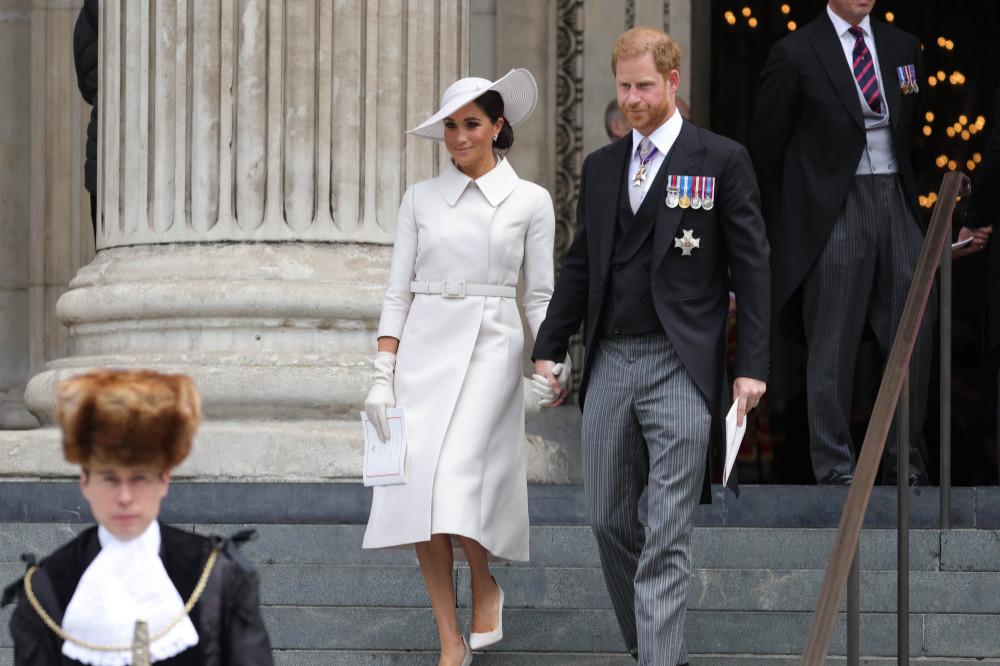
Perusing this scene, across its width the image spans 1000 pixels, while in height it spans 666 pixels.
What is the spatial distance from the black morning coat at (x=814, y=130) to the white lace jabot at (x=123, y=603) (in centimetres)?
433

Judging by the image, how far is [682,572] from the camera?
4719 mm

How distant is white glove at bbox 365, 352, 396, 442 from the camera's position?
17.6ft

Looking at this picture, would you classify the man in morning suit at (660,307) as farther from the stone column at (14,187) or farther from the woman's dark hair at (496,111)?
the stone column at (14,187)

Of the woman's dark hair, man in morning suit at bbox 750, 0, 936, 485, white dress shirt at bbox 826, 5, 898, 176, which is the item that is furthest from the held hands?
white dress shirt at bbox 826, 5, 898, 176

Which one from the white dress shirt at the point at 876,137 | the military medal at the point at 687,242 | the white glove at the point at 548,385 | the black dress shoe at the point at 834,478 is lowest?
the black dress shoe at the point at 834,478

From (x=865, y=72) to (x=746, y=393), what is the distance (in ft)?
7.97

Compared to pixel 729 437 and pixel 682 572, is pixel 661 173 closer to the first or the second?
pixel 729 437

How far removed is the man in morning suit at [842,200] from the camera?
657cm

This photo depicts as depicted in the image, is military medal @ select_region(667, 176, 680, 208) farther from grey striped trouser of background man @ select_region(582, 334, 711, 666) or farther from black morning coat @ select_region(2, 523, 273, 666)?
black morning coat @ select_region(2, 523, 273, 666)

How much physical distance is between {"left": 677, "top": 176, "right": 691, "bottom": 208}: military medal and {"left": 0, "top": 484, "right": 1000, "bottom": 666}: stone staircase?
55.6 inches

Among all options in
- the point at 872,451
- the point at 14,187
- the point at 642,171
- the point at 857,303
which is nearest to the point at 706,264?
the point at 642,171

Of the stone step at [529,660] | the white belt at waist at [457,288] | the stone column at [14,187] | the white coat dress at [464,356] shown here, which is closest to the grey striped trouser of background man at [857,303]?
the stone step at [529,660]

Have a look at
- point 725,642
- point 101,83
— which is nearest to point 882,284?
point 725,642

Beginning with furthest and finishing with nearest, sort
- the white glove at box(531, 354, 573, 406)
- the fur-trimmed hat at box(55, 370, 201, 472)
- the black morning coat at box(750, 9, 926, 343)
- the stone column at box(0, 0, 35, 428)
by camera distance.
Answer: the stone column at box(0, 0, 35, 428), the black morning coat at box(750, 9, 926, 343), the white glove at box(531, 354, 573, 406), the fur-trimmed hat at box(55, 370, 201, 472)
